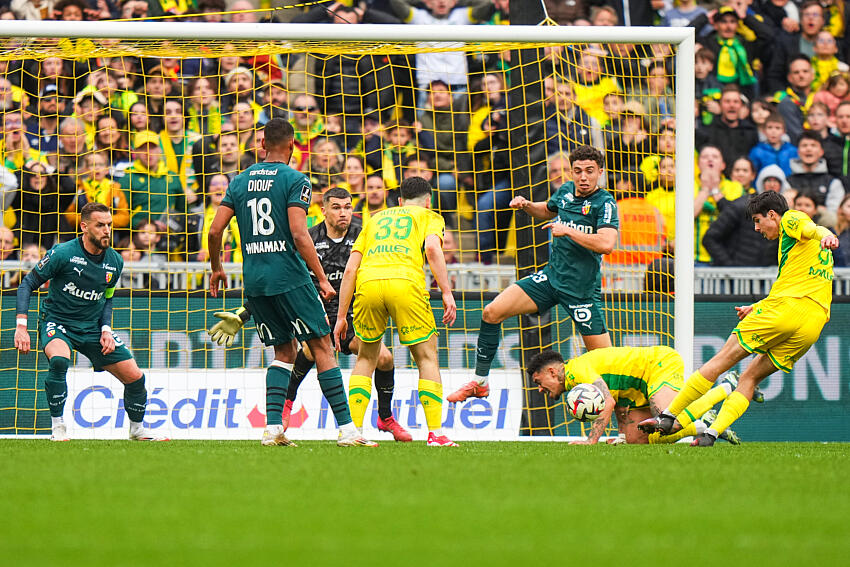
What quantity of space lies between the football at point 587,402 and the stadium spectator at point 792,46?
7.14m

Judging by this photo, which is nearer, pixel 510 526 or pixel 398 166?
pixel 510 526

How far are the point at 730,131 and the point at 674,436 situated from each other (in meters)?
5.69

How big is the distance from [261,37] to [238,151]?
6.48 feet

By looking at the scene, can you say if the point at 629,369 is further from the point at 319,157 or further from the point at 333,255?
the point at 319,157

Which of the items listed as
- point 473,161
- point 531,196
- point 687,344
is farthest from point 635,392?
point 473,161

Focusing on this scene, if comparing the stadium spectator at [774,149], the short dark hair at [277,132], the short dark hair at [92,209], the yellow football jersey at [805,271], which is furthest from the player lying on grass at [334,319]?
the stadium spectator at [774,149]

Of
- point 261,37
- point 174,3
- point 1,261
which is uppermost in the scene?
point 174,3

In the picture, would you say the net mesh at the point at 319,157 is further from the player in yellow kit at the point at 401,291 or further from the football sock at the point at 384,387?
the player in yellow kit at the point at 401,291

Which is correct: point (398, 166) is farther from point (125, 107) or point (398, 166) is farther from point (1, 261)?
point (1, 261)

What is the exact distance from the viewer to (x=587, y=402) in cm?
764

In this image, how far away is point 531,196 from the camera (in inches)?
407

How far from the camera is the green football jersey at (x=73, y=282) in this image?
8.59 m

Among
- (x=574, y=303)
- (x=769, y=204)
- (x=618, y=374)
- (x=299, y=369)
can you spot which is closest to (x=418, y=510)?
(x=618, y=374)

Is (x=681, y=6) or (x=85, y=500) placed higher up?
(x=681, y=6)
